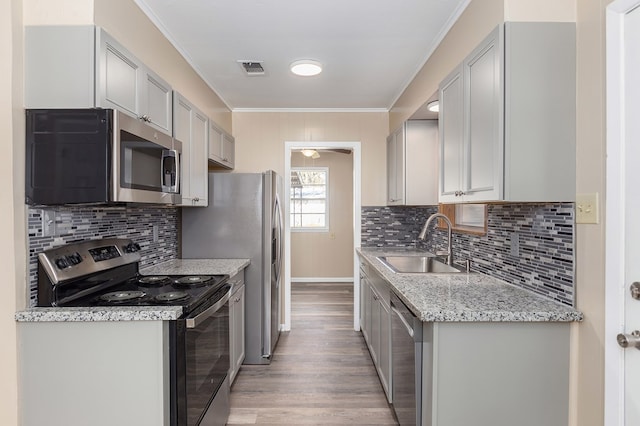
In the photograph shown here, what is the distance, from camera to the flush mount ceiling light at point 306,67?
285 cm

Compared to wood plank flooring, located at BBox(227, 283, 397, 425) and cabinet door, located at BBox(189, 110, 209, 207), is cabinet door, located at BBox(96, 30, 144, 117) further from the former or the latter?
wood plank flooring, located at BBox(227, 283, 397, 425)

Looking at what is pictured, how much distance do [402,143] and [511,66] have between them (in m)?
1.80

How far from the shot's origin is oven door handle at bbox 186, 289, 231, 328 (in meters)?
1.66

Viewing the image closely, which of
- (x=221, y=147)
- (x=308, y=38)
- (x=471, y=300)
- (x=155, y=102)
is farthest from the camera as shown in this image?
(x=221, y=147)

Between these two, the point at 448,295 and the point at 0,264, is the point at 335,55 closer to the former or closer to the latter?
the point at 448,295

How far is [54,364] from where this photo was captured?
1559 millimetres

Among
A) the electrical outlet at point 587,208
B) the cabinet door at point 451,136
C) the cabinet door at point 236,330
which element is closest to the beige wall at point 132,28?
the cabinet door at point 236,330

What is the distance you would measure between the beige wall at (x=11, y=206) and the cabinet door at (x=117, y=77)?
12.7 inches

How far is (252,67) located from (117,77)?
4.71 ft

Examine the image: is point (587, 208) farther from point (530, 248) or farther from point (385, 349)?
point (385, 349)

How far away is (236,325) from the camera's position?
2826mm

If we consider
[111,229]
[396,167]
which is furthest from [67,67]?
[396,167]

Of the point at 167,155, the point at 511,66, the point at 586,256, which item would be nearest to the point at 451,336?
the point at 586,256

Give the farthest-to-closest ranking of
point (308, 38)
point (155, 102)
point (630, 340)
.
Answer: point (308, 38)
point (155, 102)
point (630, 340)
